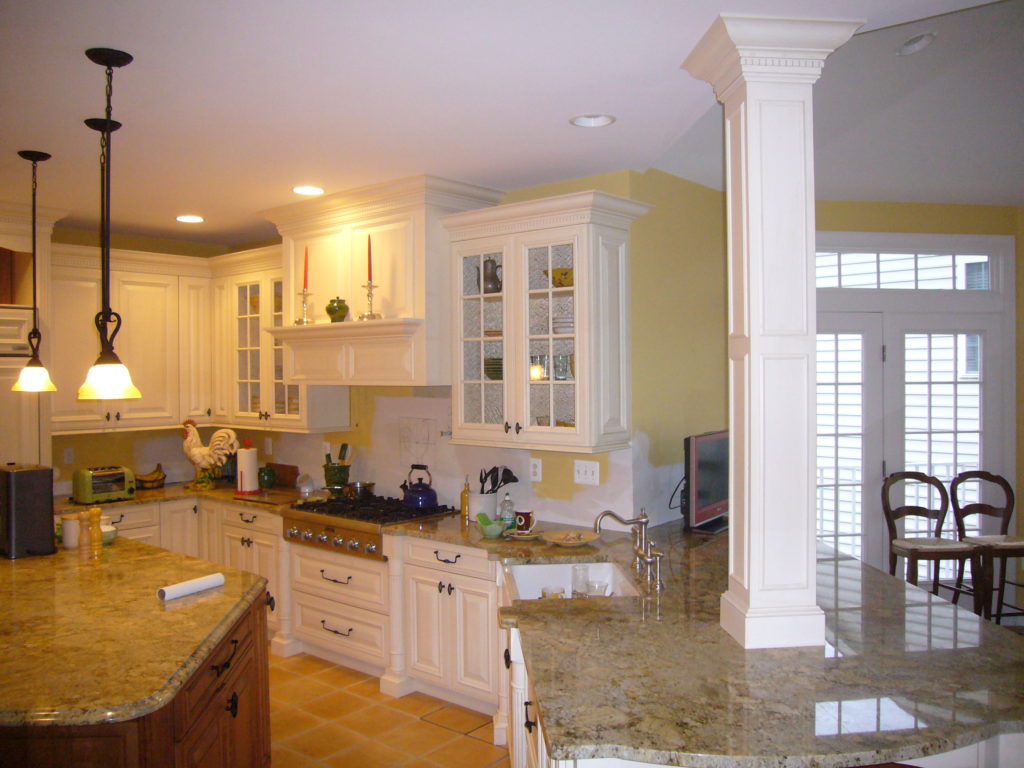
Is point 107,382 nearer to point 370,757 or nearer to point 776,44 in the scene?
point 370,757

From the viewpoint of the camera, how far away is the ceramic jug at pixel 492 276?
147 inches

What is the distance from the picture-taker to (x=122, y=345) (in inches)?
195

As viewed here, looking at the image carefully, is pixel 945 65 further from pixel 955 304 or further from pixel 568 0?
pixel 568 0

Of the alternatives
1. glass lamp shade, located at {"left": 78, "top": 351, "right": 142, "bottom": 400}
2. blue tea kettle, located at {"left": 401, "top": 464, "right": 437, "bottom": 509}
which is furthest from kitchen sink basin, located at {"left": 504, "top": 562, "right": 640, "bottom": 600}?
glass lamp shade, located at {"left": 78, "top": 351, "right": 142, "bottom": 400}

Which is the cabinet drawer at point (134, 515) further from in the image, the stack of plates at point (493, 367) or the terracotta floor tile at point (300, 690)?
the stack of plates at point (493, 367)

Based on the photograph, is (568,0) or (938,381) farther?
(938,381)

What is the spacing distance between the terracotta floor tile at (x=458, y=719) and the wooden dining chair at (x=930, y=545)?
2.36 m

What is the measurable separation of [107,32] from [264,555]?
10.3 feet

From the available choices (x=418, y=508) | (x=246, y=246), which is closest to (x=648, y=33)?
(x=418, y=508)

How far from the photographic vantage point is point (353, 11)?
2.06 m

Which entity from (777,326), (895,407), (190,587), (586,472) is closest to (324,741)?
(190,587)

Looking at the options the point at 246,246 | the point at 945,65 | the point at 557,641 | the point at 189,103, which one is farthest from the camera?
A: the point at 246,246

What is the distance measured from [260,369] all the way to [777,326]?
3744 millimetres

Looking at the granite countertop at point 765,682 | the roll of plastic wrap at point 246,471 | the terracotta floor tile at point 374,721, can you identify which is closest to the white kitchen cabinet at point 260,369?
the roll of plastic wrap at point 246,471
